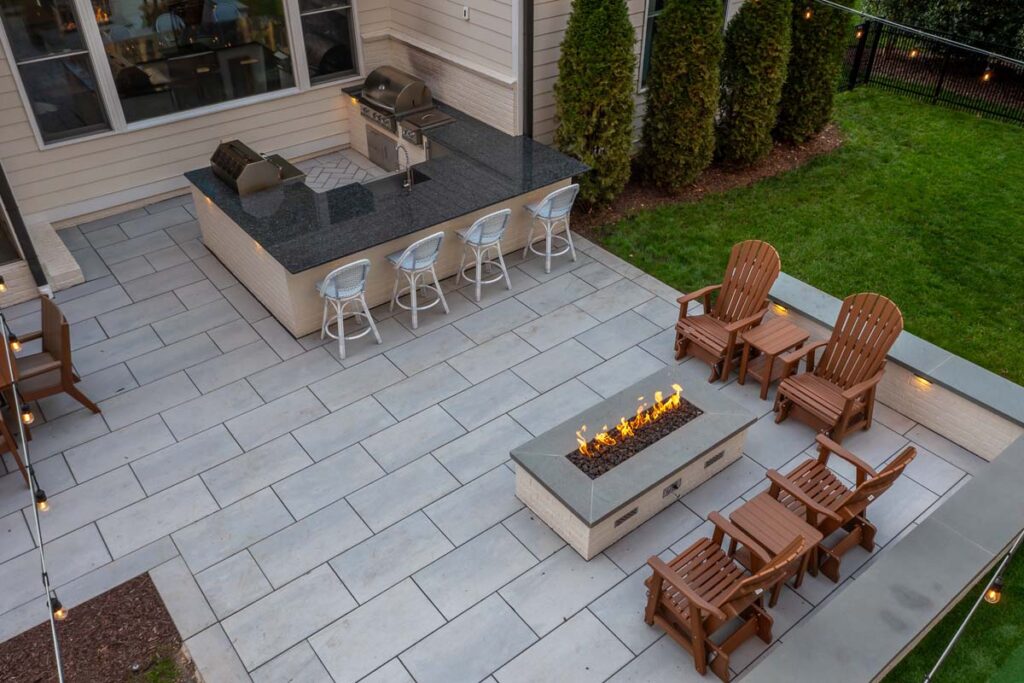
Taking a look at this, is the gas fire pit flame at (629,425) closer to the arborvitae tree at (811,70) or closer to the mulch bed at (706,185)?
the mulch bed at (706,185)

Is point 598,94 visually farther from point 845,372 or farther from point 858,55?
point 858,55

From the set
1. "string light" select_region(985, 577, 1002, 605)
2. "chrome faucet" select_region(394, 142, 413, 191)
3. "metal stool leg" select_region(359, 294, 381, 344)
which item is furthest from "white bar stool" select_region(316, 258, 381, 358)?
"string light" select_region(985, 577, 1002, 605)

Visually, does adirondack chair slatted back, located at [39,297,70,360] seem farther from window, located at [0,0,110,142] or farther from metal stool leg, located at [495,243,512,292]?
metal stool leg, located at [495,243,512,292]

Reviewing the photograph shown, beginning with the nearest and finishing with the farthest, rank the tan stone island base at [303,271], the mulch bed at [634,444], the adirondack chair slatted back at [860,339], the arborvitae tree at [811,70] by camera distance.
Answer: the mulch bed at [634,444]
the adirondack chair slatted back at [860,339]
the tan stone island base at [303,271]
the arborvitae tree at [811,70]

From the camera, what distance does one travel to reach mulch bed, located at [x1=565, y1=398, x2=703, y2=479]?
5.51 meters

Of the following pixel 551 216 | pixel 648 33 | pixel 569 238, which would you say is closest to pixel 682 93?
pixel 648 33

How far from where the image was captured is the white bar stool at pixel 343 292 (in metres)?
6.82

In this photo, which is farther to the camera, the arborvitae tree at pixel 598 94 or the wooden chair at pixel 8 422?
the arborvitae tree at pixel 598 94

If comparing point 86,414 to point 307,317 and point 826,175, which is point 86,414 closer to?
point 307,317

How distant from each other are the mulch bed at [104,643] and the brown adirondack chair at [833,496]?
3.92 meters

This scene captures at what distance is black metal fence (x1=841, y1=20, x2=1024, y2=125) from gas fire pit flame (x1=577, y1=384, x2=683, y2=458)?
8.64 metres

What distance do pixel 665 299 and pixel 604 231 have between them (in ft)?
4.69

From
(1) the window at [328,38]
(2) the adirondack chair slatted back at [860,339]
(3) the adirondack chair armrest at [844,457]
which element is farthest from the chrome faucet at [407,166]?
(3) the adirondack chair armrest at [844,457]

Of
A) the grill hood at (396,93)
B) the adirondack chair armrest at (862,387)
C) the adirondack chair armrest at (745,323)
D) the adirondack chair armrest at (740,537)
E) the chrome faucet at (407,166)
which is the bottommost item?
the adirondack chair armrest at (740,537)
